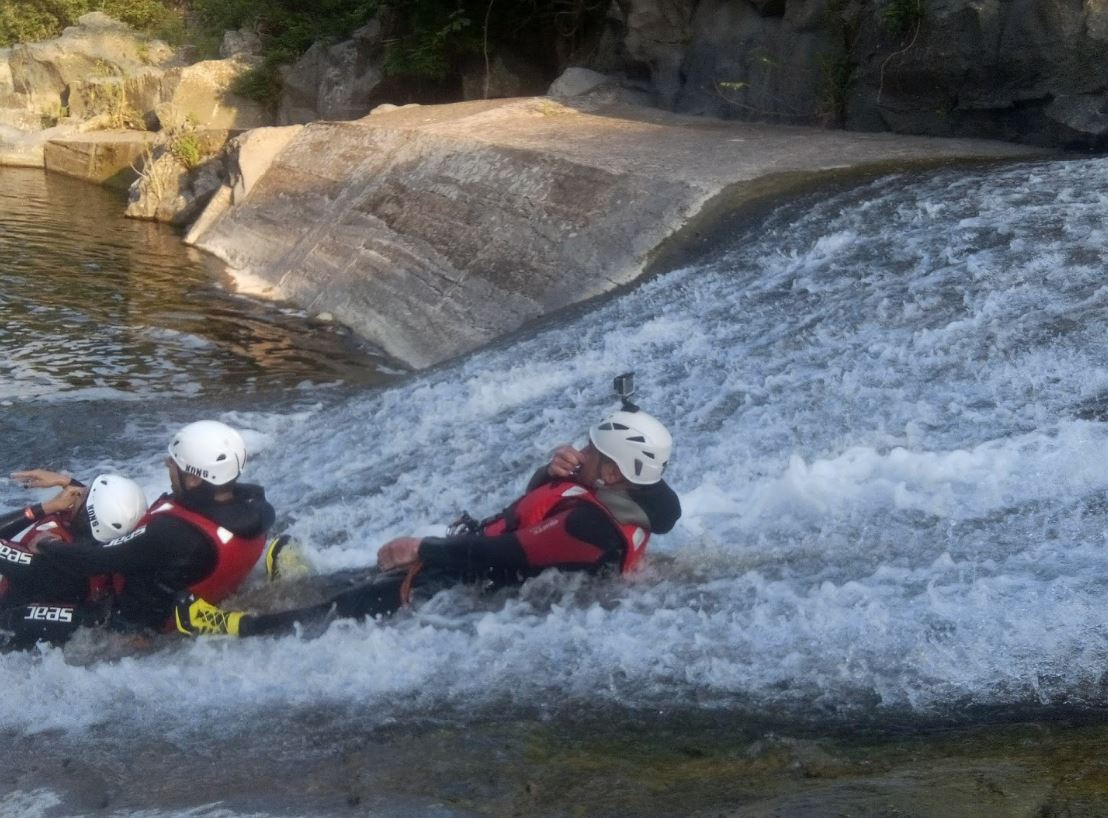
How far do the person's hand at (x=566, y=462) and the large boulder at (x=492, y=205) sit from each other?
4645 millimetres

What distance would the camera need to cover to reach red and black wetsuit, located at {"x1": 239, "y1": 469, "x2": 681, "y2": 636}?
4484 mm

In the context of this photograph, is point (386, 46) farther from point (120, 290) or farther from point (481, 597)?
point (481, 597)

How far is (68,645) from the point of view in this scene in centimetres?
473

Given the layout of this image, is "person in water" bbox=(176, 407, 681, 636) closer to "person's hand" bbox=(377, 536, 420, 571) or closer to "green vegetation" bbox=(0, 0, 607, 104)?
"person's hand" bbox=(377, 536, 420, 571)

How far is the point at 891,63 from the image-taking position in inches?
448

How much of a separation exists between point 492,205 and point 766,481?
5.76 metres

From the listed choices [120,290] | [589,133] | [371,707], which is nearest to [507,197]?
[589,133]

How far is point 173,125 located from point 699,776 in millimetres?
17088

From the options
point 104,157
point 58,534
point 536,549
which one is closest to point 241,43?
point 104,157

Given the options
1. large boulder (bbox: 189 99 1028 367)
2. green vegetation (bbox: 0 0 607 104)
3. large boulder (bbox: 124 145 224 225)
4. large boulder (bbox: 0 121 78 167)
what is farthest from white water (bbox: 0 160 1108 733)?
large boulder (bbox: 0 121 78 167)

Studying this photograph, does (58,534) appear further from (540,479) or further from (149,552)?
(540,479)

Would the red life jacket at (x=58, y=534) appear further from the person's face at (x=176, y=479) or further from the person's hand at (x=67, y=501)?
the person's face at (x=176, y=479)

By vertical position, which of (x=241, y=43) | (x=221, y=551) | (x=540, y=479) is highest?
(x=241, y=43)

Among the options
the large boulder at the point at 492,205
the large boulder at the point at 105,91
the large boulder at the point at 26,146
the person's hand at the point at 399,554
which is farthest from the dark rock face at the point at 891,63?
the large boulder at the point at 26,146
